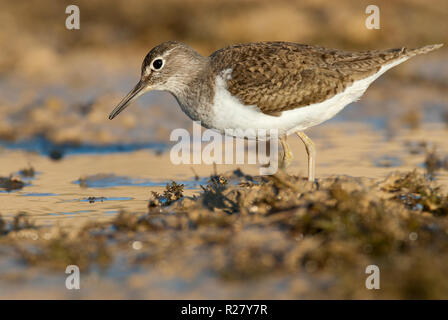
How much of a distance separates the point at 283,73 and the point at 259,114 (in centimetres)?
59

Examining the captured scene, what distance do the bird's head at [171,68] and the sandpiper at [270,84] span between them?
0.01m

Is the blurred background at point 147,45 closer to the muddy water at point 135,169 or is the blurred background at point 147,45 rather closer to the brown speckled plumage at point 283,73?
the muddy water at point 135,169

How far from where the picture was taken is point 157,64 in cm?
843

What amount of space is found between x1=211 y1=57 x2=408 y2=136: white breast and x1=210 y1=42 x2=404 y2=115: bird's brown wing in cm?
7

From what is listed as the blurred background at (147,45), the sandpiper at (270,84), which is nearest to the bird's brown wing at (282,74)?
the sandpiper at (270,84)

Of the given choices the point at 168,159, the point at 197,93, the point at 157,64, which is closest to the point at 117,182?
the point at 168,159

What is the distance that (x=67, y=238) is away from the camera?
6168 mm

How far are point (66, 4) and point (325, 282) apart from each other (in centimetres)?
1476

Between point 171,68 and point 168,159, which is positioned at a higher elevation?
point 171,68

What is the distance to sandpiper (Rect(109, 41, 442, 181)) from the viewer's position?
752 cm

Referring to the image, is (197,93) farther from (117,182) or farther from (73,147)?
(73,147)
